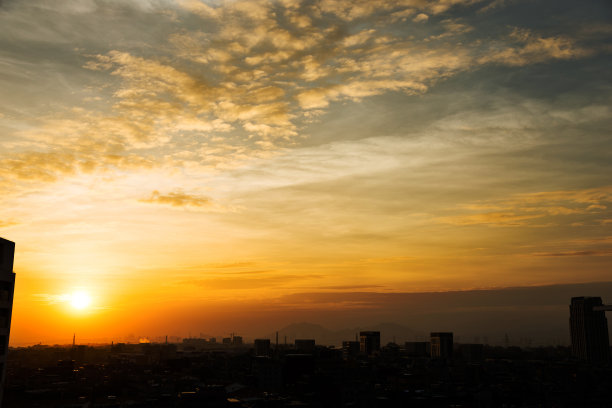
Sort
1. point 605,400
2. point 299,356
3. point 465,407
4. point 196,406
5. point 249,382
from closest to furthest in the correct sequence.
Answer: point 196,406 → point 465,407 → point 605,400 → point 249,382 → point 299,356

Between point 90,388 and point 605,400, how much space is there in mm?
95283

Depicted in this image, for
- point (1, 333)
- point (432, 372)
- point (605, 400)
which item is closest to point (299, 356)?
point (432, 372)

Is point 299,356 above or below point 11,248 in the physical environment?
below

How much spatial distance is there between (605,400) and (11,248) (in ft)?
331

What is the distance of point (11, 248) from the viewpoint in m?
37.4

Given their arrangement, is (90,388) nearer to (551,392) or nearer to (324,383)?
(324,383)

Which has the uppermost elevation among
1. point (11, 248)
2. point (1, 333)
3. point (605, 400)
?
point (11, 248)

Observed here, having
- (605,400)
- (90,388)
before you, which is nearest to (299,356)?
(90,388)

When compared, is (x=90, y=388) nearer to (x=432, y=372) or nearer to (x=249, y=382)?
(x=249, y=382)

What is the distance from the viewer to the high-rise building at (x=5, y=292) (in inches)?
1438

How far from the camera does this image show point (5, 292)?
3681 centimetres

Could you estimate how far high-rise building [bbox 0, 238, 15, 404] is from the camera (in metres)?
36.5

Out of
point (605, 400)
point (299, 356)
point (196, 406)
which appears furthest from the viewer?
point (299, 356)

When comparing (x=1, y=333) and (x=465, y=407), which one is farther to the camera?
(x=465, y=407)
